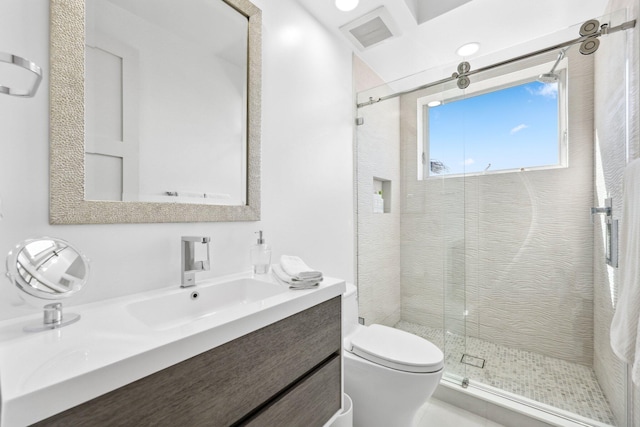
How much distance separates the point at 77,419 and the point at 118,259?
0.56 meters

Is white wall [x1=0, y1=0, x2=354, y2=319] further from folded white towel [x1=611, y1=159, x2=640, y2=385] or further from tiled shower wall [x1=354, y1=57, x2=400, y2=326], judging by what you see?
folded white towel [x1=611, y1=159, x2=640, y2=385]

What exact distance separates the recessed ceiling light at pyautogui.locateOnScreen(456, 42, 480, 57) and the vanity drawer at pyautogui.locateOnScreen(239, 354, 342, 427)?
2.23 meters

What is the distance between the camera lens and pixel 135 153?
0.98m

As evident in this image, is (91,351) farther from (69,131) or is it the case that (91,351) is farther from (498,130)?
(498,130)

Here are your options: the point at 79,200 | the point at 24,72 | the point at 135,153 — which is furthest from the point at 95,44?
the point at 79,200

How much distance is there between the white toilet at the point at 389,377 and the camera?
124cm

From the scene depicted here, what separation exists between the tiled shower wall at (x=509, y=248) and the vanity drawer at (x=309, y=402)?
4.26ft

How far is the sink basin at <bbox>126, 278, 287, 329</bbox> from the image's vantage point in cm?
88

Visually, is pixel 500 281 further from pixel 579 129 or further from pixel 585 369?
pixel 579 129

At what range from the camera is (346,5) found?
5.28ft

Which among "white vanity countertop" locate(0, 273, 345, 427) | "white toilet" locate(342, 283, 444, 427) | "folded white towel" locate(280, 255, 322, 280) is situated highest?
"folded white towel" locate(280, 255, 322, 280)

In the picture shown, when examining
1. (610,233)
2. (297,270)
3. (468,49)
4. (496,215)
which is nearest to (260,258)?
(297,270)

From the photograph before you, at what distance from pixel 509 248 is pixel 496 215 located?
0.27m

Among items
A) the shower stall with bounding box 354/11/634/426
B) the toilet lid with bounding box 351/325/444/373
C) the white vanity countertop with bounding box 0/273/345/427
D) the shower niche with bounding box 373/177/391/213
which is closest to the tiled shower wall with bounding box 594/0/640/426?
the shower stall with bounding box 354/11/634/426
